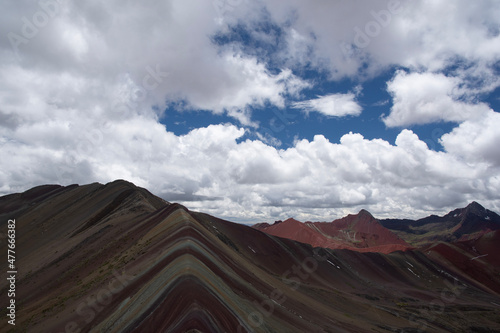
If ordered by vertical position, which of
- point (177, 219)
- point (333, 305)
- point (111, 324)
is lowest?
point (333, 305)

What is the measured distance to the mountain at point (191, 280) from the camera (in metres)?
21.5

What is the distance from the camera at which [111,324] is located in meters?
20.5

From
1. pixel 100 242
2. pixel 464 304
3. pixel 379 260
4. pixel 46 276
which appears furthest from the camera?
pixel 379 260

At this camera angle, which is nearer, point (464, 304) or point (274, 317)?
point (274, 317)

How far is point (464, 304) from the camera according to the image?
78.4 m

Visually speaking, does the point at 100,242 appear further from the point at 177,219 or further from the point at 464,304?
the point at 464,304

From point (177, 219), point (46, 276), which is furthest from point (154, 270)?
point (46, 276)

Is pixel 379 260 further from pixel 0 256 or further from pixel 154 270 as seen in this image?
pixel 0 256

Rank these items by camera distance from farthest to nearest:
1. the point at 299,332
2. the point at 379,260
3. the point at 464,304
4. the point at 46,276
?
the point at 379,260 < the point at 464,304 < the point at 46,276 < the point at 299,332

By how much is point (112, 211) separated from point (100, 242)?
21193 mm

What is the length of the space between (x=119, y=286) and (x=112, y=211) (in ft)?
148

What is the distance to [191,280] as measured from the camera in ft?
71.2

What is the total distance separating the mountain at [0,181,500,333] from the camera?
21.5 meters

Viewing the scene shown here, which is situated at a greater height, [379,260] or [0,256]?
[0,256]
